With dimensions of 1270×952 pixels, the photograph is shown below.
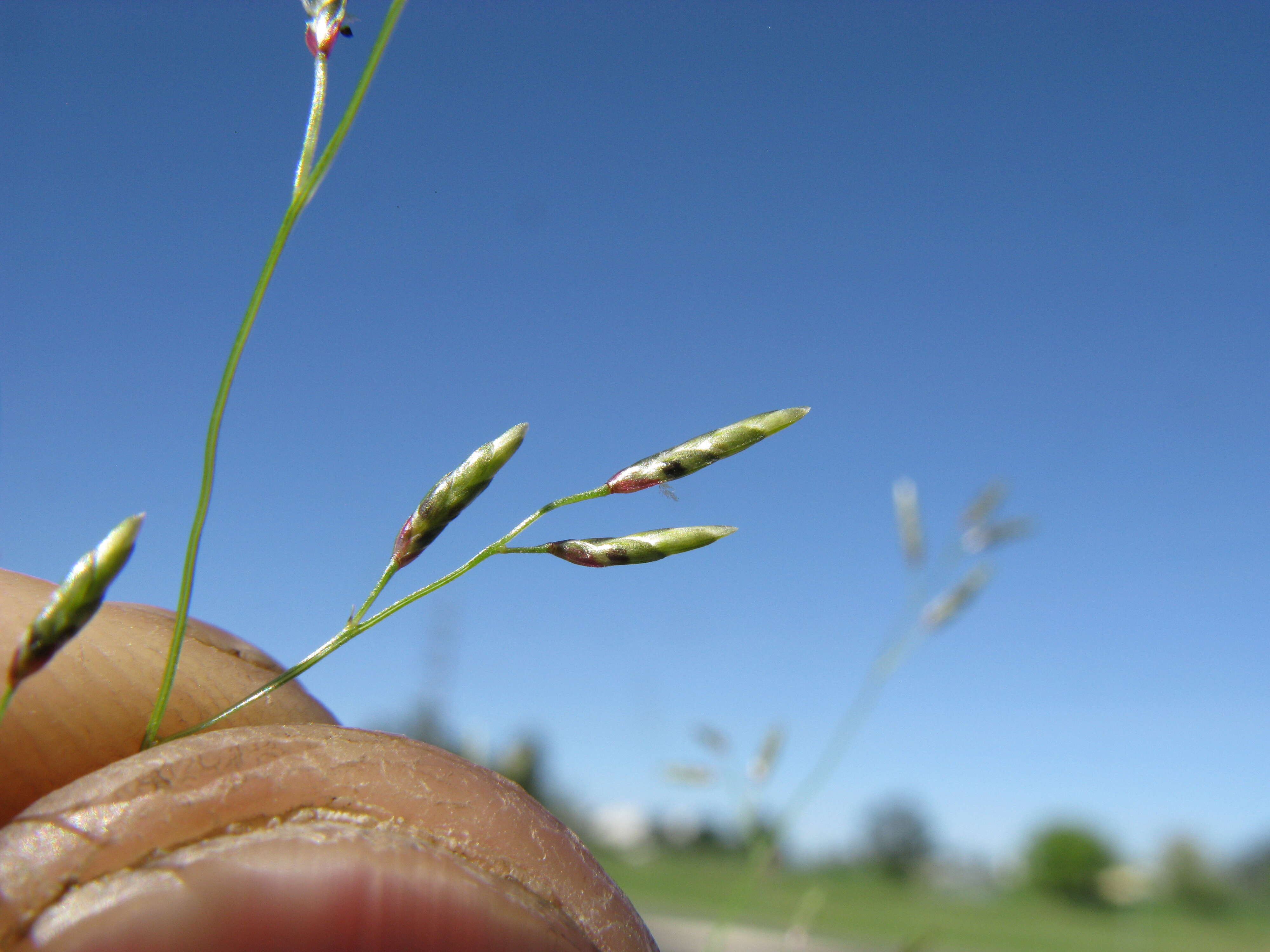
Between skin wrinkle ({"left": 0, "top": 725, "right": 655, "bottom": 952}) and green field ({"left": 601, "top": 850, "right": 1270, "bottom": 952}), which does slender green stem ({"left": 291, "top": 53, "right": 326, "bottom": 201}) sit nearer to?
skin wrinkle ({"left": 0, "top": 725, "right": 655, "bottom": 952})

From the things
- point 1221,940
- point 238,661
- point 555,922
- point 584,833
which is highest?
point 1221,940

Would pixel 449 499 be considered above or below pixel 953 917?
below

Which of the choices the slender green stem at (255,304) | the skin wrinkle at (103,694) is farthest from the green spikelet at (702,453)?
the skin wrinkle at (103,694)

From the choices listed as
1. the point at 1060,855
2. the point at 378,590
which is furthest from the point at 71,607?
the point at 1060,855

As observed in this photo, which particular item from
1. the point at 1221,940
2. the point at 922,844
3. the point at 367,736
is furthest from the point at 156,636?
the point at 1221,940

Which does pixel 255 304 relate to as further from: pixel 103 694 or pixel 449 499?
pixel 103 694

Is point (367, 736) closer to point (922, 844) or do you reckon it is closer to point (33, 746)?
point (33, 746)
